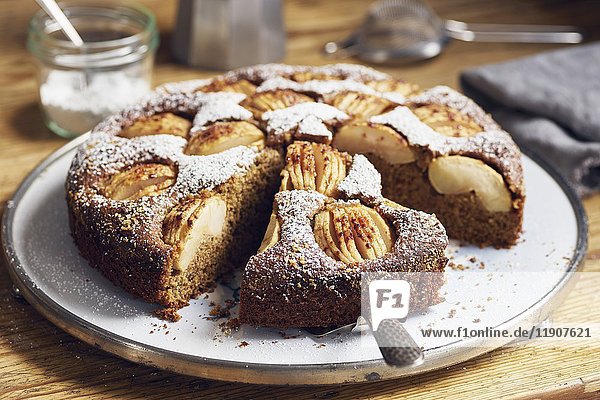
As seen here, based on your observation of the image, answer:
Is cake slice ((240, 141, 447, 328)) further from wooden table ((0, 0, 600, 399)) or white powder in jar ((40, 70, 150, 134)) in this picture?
white powder in jar ((40, 70, 150, 134))

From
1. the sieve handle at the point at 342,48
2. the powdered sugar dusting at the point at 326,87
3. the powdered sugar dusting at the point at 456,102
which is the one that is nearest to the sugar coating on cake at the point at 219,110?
the powdered sugar dusting at the point at 326,87

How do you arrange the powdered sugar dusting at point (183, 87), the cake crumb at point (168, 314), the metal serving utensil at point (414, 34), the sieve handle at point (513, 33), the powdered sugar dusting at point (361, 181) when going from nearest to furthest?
the cake crumb at point (168, 314) → the powdered sugar dusting at point (361, 181) → the powdered sugar dusting at point (183, 87) → the metal serving utensil at point (414, 34) → the sieve handle at point (513, 33)

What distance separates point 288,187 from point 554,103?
1.16 metres

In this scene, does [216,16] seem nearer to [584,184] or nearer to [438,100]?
[438,100]

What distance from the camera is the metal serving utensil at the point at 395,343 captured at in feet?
5.79

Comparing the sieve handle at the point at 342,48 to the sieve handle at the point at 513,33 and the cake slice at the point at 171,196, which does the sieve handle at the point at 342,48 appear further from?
the cake slice at the point at 171,196

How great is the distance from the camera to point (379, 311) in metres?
1.92

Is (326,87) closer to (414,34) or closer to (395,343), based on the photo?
(395,343)

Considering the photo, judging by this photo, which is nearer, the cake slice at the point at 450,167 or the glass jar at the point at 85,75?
the cake slice at the point at 450,167

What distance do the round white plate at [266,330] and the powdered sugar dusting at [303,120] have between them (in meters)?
0.44

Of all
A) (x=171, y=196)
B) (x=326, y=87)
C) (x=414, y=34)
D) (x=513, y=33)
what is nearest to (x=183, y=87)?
(x=326, y=87)

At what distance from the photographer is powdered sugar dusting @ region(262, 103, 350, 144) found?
2289 millimetres

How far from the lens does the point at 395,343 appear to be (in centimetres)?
180

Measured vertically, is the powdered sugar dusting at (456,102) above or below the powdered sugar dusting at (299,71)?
above
